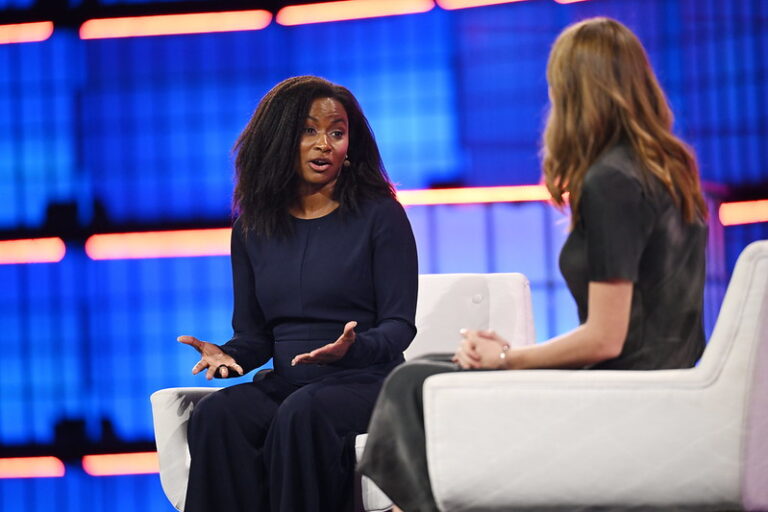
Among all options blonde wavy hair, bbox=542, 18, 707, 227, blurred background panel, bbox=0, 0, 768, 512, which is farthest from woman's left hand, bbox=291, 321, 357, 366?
blurred background panel, bbox=0, 0, 768, 512

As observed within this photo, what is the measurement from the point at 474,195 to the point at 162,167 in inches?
43.2

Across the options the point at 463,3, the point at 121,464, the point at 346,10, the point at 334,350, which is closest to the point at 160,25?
the point at 346,10

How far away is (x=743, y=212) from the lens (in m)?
3.07

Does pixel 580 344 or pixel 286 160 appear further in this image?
pixel 286 160

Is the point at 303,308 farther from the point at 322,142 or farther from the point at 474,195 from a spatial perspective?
the point at 474,195

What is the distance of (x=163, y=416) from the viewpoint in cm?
235

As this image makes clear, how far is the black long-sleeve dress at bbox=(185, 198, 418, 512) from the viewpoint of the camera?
6.92ft

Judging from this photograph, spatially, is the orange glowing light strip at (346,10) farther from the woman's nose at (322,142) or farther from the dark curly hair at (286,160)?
the woman's nose at (322,142)

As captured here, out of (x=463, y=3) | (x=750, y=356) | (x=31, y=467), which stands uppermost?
(x=463, y=3)

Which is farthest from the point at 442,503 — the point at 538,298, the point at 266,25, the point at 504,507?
the point at 266,25

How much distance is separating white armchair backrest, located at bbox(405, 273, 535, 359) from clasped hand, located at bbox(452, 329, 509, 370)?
38.3 inches

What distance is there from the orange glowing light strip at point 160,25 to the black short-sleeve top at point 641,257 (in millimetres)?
2112

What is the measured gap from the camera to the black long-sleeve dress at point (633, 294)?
166 cm

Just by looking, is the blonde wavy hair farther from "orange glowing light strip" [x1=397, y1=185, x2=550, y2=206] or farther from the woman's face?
"orange glowing light strip" [x1=397, y1=185, x2=550, y2=206]
